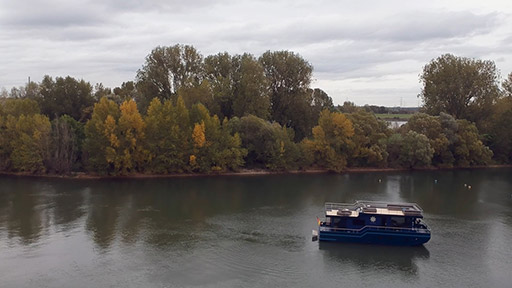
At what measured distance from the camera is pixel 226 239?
1241 inches

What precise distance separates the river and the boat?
2.22ft

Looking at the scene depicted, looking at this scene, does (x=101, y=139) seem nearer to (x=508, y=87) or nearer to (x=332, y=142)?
(x=332, y=142)

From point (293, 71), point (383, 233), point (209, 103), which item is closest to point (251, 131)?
point (209, 103)

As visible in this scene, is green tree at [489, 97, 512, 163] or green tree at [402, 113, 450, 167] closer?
green tree at [402, 113, 450, 167]

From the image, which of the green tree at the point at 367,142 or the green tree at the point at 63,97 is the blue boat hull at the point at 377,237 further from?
the green tree at the point at 63,97

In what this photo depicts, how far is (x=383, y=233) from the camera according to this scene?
101ft

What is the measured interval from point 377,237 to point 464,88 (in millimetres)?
54498

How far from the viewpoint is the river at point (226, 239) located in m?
25.5

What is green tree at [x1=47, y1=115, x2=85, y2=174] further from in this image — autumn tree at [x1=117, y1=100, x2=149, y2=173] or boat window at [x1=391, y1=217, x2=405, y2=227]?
boat window at [x1=391, y1=217, x2=405, y2=227]

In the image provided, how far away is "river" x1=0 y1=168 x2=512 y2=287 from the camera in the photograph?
83.8 feet

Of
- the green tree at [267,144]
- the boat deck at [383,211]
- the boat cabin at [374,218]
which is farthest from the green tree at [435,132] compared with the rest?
the boat cabin at [374,218]

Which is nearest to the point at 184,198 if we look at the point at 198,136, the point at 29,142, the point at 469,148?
the point at 198,136

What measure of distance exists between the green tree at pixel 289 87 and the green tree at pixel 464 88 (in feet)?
77.5

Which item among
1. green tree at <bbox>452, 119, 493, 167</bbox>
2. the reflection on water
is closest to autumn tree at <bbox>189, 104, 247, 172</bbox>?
the reflection on water
